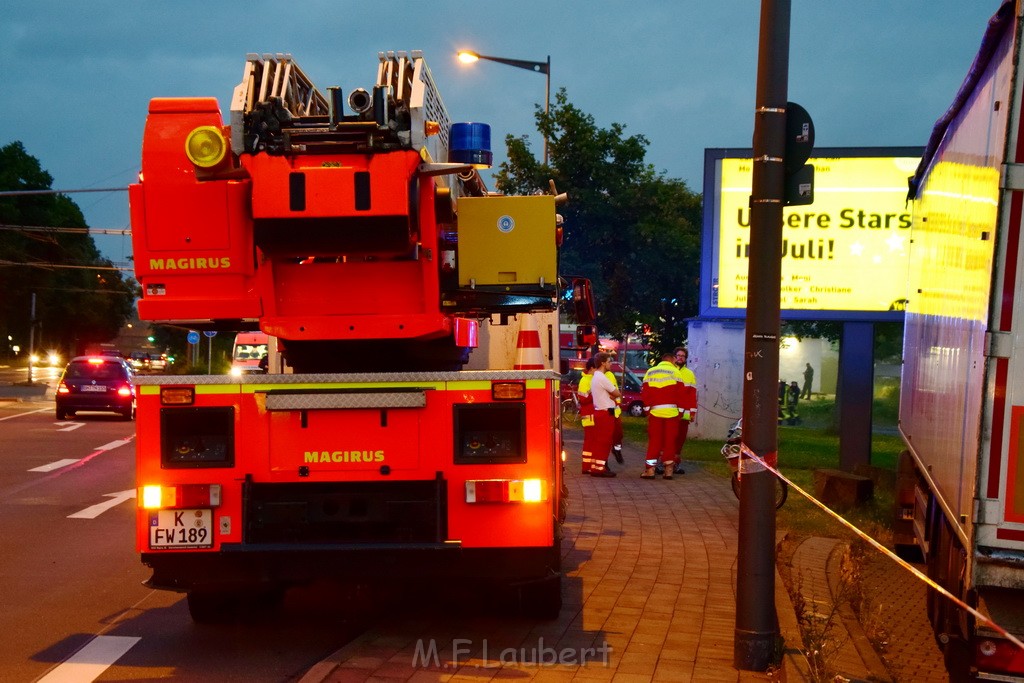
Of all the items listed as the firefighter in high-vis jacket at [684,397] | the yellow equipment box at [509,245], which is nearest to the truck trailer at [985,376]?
the yellow equipment box at [509,245]

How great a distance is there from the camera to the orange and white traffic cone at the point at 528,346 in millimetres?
12125

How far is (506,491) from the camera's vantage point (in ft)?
23.2

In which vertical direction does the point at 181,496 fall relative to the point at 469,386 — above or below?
below

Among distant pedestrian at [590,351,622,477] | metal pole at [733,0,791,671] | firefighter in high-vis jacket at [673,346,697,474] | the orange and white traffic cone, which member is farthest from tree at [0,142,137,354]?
metal pole at [733,0,791,671]

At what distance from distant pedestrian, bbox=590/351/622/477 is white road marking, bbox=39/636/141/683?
10259 millimetres

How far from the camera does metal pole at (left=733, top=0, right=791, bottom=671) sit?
266 inches

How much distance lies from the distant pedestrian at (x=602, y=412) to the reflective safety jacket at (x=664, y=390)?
1.61 feet

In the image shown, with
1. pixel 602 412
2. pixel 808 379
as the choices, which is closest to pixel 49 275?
pixel 808 379

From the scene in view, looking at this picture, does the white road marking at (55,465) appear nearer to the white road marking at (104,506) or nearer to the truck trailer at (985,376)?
the white road marking at (104,506)

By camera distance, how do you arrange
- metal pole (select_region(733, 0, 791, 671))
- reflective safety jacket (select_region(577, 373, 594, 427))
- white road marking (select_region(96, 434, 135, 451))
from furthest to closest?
white road marking (select_region(96, 434, 135, 451)) < reflective safety jacket (select_region(577, 373, 594, 427)) < metal pole (select_region(733, 0, 791, 671))

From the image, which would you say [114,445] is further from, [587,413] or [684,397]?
[684,397]

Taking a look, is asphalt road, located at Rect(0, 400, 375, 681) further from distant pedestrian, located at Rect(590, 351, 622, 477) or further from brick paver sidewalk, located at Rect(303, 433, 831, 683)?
distant pedestrian, located at Rect(590, 351, 622, 477)

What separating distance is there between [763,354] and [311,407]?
2.58m

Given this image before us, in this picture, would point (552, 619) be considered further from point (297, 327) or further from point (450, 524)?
point (297, 327)
